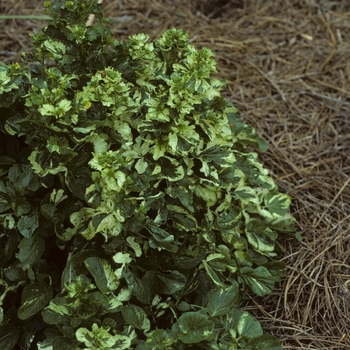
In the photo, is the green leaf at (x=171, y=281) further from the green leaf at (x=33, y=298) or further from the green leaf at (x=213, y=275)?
the green leaf at (x=33, y=298)

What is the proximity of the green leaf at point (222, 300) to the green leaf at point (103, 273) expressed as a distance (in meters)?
0.29

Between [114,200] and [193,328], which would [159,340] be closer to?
[193,328]

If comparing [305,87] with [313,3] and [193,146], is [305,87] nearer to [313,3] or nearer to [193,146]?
[313,3]

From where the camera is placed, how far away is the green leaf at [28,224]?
Answer: 1.49m

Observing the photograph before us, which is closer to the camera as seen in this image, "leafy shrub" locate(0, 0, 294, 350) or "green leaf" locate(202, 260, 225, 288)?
"leafy shrub" locate(0, 0, 294, 350)

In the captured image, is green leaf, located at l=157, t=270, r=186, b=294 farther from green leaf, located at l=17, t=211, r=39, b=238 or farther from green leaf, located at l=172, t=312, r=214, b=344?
green leaf, located at l=17, t=211, r=39, b=238

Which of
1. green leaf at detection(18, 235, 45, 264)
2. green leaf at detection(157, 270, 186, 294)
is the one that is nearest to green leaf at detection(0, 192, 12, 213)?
green leaf at detection(18, 235, 45, 264)

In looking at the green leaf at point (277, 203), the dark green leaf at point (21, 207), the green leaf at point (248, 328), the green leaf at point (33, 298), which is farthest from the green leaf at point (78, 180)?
the green leaf at point (277, 203)

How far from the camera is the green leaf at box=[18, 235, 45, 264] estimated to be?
1496mm

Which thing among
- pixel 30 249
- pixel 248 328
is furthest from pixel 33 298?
pixel 248 328

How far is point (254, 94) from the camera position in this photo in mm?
2621

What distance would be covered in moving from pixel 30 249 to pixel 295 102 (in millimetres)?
1620

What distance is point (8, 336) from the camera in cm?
154

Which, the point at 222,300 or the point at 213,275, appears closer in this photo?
the point at 222,300
